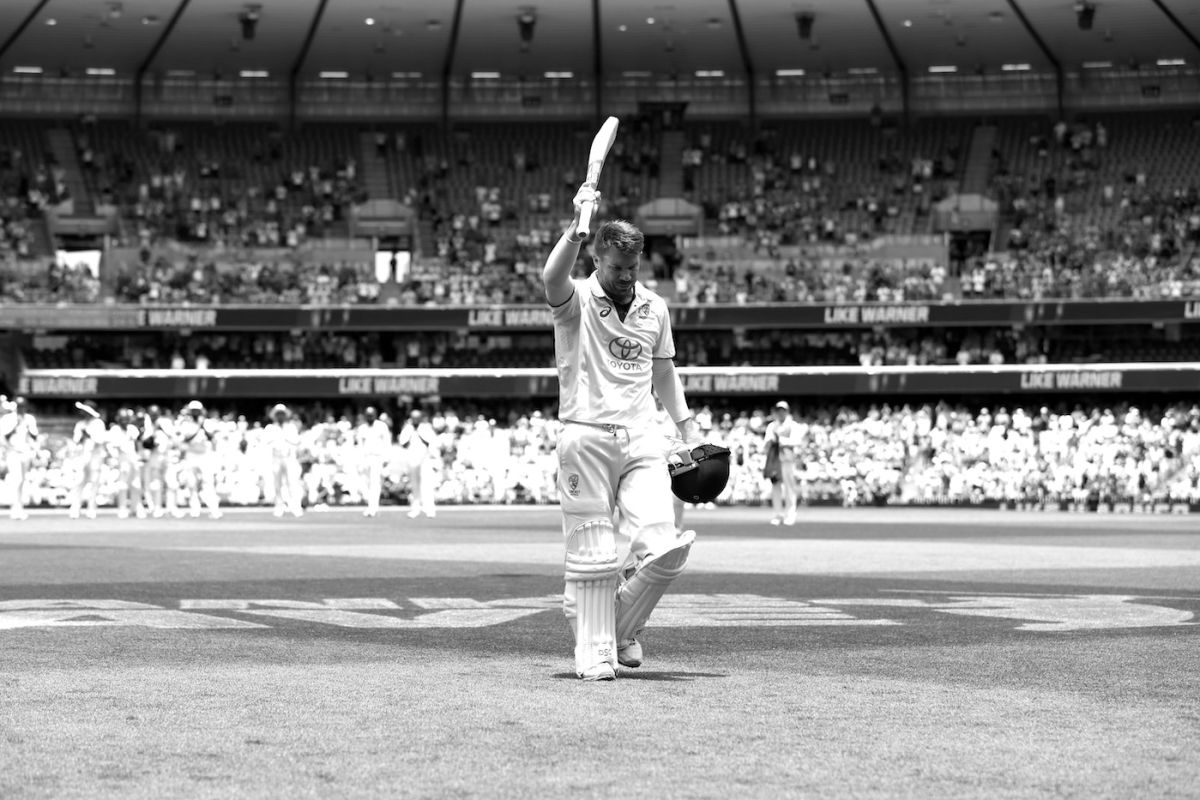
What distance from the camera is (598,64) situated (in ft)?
187

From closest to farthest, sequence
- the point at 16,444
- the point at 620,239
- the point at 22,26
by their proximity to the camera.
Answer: the point at 620,239, the point at 16,444, the point at 22,26

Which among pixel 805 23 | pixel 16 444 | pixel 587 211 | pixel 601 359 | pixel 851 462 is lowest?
pixel 851 462

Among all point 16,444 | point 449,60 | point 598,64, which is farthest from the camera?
point 598,64

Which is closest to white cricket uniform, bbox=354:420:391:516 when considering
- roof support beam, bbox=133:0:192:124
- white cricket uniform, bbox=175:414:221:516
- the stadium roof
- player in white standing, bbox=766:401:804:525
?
white cricket uniform, bbox=175:414:221:516

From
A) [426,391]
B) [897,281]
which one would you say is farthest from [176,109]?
[897,281]

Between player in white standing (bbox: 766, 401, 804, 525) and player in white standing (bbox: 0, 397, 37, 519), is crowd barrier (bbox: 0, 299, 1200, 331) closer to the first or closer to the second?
player in white standing (bbox: 0, 397, 37, 519)

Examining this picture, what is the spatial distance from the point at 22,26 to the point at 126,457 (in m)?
24.5

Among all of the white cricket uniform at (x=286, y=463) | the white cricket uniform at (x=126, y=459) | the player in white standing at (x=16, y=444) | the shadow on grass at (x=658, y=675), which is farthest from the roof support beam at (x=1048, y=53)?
the shadow on grass at (x=658, y=675)

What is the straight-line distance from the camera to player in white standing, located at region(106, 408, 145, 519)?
31.5m

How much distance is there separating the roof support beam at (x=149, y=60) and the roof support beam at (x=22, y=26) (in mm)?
3693

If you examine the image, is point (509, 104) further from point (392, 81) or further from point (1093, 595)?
point (1093, 595)

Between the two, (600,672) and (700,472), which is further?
(700,472)

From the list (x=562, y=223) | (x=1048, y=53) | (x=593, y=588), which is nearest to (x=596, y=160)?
(x=593, y=588)

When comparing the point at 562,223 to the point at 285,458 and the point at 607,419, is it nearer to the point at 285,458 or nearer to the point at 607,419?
the point at 285,458
